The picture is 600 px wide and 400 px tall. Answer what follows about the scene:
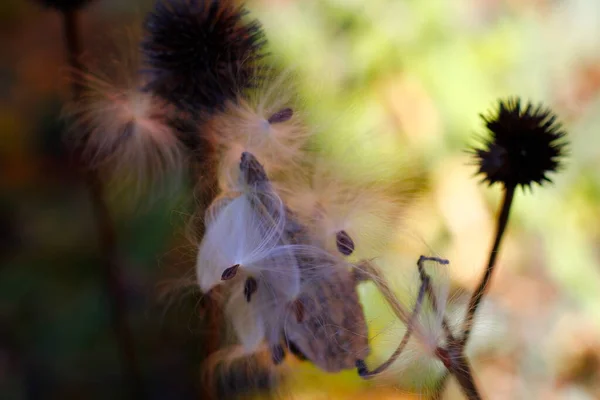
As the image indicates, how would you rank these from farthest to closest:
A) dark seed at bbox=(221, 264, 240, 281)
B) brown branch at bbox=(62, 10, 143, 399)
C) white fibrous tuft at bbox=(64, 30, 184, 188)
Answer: brown branch at bbox=(62, 10, 143, 399)
white fibrous tuft at bbox=(64, 30, 184, 188)
dark seed at bbox=(221, 264, 240, 281)

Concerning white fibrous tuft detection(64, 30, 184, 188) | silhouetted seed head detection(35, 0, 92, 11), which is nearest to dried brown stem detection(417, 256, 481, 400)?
white fibrous tuft detection(64, 30, 184, 188)

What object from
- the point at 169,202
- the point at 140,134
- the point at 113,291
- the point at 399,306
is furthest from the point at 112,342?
the point at 399,306

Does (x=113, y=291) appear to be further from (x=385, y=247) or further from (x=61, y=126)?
(x=385, y=247)

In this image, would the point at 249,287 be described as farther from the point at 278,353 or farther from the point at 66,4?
the point at 66,4

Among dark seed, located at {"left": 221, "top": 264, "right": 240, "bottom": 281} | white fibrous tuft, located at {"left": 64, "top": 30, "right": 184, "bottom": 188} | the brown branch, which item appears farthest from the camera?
the brown branch

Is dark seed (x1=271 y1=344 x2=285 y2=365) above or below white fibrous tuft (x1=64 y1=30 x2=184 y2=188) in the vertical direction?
below

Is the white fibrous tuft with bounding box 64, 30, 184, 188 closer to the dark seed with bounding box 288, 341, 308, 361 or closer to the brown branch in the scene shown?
the brown branch

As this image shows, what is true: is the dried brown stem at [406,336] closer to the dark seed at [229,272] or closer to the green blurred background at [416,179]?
the dark seed at [229,272]
